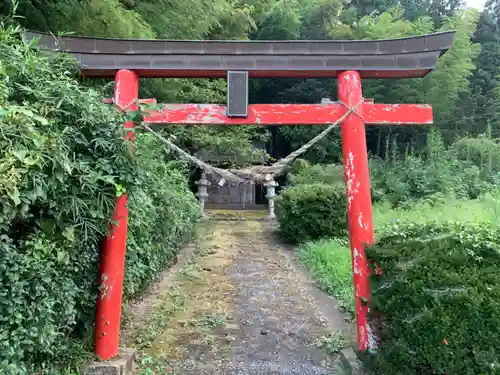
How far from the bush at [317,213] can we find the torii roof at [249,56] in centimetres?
490

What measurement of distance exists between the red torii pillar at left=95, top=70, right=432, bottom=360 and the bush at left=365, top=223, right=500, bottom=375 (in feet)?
1.24

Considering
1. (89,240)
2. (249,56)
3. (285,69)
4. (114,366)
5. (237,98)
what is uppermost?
(249,56)

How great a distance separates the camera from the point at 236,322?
471cm

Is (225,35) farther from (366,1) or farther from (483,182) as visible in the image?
(366,1)

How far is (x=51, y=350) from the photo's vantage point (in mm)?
2721

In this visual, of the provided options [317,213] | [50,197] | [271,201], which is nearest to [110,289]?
[50,197]

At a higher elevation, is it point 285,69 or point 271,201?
point 285,69

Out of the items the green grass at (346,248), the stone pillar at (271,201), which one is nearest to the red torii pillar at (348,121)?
the green grass at (346,248)

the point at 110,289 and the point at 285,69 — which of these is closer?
the point at 110,289

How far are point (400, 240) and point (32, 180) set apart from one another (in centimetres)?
243

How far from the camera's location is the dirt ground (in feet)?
12.3

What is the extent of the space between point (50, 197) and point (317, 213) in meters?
6.48

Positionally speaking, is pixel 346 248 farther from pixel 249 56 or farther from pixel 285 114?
pixel 249 56

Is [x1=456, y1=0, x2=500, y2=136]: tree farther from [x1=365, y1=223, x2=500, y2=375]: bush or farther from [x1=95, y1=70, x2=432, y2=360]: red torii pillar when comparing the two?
[x1=365, y1=223, x2=500, y2=375]: bush
